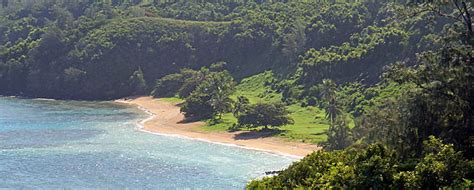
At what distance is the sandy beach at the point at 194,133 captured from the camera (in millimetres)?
94625

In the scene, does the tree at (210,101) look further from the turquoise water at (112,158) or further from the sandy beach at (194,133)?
A: the turquoise water at (112,158)

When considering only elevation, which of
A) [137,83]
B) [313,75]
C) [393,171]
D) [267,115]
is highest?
[313,75]

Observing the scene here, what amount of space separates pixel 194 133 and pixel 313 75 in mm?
33200

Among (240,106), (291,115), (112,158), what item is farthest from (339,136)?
(291,115)

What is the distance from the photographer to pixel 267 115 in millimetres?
107062

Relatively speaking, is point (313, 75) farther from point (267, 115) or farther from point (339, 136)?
point (339, 136)

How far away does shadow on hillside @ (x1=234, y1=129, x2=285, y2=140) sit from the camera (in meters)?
105

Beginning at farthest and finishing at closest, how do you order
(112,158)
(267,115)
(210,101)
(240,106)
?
(210,101) → (240,106) → (267,115) → (112,158)

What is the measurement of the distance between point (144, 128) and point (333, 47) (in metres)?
48.1

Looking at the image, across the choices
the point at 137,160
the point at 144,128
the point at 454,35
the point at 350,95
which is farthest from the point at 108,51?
the point at 454,35

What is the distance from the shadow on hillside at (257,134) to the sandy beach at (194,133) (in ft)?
1.03

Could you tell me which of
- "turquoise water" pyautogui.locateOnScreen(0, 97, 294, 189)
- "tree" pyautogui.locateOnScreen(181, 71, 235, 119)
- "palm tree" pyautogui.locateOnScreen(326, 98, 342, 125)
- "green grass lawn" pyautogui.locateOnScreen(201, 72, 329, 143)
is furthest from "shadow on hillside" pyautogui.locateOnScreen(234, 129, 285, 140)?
"tree" pyautogui.locateOnScreen(181, 71, 235, 119)

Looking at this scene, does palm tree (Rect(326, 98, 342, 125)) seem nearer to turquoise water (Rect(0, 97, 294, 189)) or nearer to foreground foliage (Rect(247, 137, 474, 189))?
turquoise water (Rect(0, 97, 294, 189))

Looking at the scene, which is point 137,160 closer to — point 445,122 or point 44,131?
point 44,131
